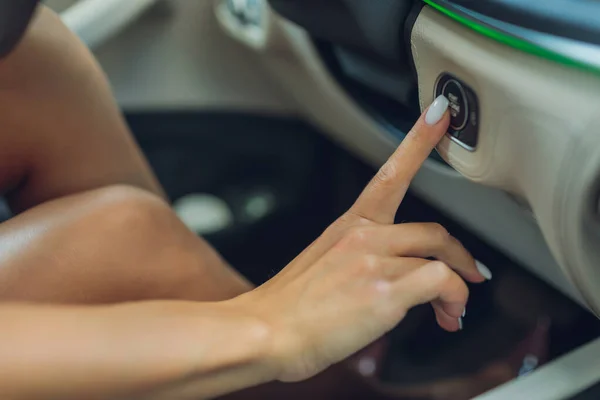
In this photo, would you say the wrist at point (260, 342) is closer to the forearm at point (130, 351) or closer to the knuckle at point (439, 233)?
the forearm at point (130, 351)

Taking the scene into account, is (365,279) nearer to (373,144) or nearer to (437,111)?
(437,111)

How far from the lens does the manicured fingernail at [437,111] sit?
0.40 m

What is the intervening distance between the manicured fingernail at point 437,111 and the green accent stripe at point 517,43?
0.05m

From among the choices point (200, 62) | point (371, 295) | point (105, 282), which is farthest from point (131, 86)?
point (371, 295)

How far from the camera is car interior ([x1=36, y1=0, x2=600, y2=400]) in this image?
34 centimetres

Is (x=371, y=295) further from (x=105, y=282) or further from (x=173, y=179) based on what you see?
(x=173, y=179)

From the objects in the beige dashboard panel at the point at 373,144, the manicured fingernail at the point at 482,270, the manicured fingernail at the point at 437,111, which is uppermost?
the manicured fingernail at the point at 437,111

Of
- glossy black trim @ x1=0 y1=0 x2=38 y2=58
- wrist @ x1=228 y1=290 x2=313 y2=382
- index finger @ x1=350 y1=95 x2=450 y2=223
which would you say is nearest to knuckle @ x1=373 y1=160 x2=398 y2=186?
index finger @ x1=350 y1=95 x2=450 y2=223

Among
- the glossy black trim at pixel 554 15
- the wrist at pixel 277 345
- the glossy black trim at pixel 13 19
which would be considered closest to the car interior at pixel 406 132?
the glossy black trim at pixel 554 15

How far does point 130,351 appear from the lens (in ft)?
1.05

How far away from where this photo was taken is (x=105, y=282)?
1.45 ft

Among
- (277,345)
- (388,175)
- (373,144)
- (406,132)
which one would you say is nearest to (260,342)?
(277,345)

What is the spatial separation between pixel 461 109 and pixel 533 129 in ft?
0.20

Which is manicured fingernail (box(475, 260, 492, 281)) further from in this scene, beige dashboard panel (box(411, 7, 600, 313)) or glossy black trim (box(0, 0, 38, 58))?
glossy black trim (box(0, 0, 38, 58))
